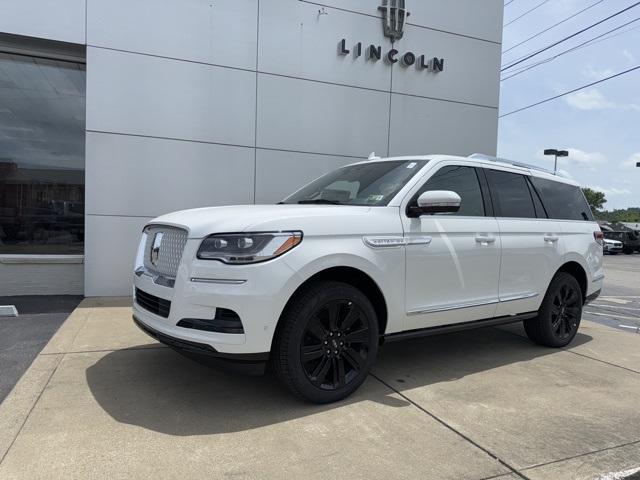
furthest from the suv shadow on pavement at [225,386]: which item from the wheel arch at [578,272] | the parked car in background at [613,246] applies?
the parked car in background at [613,246]

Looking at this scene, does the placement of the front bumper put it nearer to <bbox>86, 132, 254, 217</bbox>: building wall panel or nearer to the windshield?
the windshield

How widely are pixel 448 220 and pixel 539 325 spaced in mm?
1983

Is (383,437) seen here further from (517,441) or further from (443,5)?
(443,5)

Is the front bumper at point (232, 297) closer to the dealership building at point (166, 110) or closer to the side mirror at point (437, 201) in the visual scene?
the side mirror at point (437, 201)

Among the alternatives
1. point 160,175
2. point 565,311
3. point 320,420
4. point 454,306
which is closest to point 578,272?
point 565,311

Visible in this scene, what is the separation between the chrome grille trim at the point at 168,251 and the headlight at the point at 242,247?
0.23 metres

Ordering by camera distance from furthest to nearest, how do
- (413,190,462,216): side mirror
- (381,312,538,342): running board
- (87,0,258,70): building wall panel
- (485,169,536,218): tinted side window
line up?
(87,0,258,70): building wall panel → (485,169,536,218): tinted side window → (381,312,538,342): running board → (413,190,462,216): side mirror

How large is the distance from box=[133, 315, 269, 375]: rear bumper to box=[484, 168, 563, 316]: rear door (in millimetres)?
2606

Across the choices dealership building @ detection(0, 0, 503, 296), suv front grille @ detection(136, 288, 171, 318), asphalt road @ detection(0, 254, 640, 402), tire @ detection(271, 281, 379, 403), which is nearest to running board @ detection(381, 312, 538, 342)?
tire @ detection(271, 281, 379, 403)

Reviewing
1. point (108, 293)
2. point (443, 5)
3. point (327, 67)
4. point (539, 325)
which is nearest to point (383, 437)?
point (539, 325)

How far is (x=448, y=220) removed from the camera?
4441 millimetres

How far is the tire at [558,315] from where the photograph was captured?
17.9 ft

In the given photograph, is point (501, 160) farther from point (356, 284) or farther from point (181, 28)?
point (181, 28)

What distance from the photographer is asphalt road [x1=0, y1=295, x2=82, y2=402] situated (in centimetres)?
434
